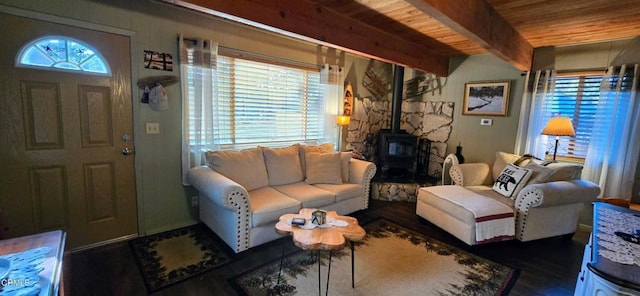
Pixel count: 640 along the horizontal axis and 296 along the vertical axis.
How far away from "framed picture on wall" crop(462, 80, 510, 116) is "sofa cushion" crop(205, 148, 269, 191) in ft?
10.9

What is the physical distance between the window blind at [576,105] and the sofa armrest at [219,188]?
394 centimetres

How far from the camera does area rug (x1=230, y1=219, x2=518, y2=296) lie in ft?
6.56

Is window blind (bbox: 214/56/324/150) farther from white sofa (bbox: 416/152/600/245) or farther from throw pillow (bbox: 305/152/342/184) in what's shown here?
white sofa (bbox: 416/152/600/245)

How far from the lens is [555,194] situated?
2658 millimetres

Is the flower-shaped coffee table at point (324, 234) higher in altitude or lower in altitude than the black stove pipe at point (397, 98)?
lower

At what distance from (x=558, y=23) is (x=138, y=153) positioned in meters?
4.28

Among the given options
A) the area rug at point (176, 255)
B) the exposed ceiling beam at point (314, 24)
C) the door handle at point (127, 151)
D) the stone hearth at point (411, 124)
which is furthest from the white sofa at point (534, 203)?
the door handle at point (127, 151)

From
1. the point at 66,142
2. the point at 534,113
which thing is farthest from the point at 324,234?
the point at 534,113

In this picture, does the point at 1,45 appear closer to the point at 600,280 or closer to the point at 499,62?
the point at 600,280

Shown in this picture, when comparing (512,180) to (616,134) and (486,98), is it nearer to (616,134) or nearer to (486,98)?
(616,134)

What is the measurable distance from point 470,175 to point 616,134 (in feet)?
5.12

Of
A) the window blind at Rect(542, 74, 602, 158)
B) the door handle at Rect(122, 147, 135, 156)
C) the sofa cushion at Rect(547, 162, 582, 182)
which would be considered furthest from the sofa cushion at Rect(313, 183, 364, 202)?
the window blind at Rect(542, 74, 602, 158)

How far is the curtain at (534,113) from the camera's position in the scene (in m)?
3.51

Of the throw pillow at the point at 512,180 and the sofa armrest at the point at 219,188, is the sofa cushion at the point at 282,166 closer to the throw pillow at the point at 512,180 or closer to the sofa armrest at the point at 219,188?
the sofa armrest at the point at 219,188
